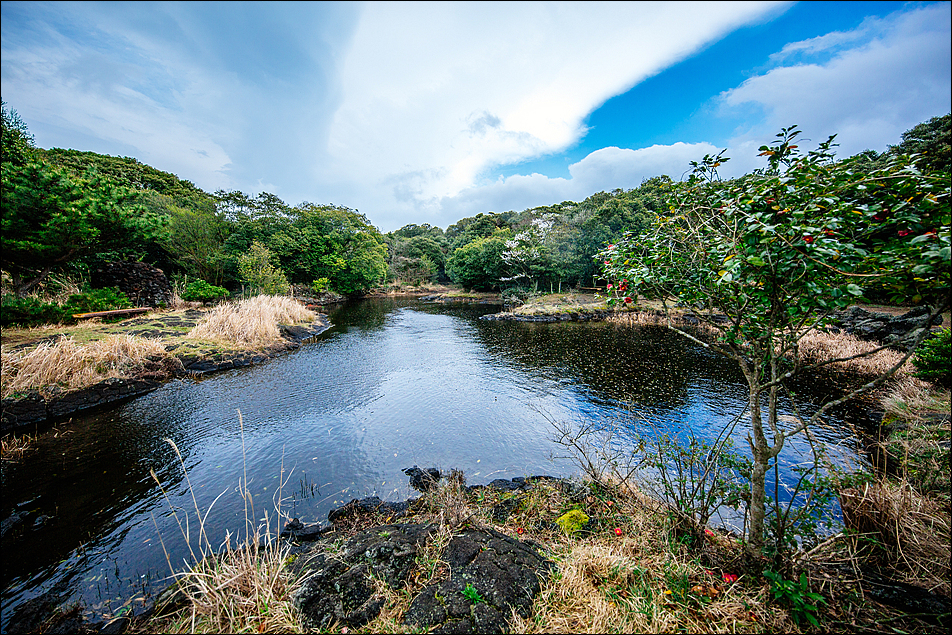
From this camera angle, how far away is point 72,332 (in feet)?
36.3

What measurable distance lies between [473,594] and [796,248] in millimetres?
3654

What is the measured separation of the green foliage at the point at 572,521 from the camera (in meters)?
4.14

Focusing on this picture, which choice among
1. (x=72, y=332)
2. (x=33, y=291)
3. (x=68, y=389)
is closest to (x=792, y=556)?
(x=68, y=389)

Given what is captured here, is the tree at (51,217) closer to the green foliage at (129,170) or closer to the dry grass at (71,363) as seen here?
the dry grass at (71,363)

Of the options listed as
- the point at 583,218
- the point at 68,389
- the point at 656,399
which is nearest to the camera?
the point at 68,389

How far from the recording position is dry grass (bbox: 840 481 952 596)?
2.75 metres

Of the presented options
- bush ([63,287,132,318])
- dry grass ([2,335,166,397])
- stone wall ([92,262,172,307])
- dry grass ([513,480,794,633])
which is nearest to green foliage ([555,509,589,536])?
dry grass ([513,480,794,633])

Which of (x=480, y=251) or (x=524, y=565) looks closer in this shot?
(x=524, y=565)

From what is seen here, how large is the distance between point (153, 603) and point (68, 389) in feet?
28.4

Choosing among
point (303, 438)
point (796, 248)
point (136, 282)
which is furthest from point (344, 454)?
point (136, 282)

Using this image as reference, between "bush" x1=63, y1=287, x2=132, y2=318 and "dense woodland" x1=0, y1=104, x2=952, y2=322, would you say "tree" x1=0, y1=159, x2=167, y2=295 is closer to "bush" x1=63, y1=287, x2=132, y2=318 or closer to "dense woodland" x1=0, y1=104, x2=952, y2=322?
"dense woodland" x1=0, y1=104, x2=952, y2=322

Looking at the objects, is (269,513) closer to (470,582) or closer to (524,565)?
(470,582)

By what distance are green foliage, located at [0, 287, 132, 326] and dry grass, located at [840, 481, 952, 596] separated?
66.0 feet

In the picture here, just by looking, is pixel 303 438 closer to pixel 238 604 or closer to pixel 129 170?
pixel 238 604
